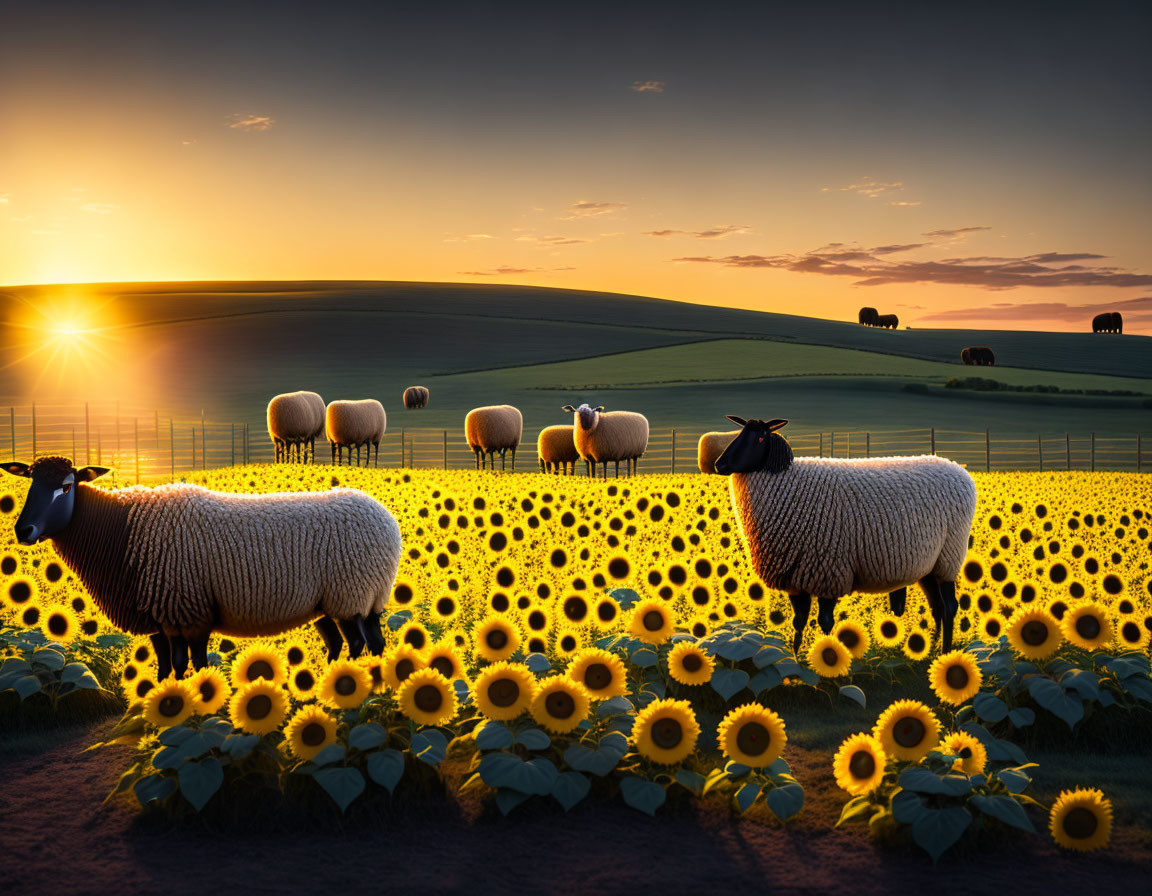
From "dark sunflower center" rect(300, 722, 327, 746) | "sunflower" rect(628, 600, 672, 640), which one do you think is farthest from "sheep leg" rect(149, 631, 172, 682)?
"sunflower" rect(628, 600, 672, 640)

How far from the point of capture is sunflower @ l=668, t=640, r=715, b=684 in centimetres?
679

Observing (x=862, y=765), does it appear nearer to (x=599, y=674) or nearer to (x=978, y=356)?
(x=599, y=674)

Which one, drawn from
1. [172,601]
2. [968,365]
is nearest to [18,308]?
[968,365]

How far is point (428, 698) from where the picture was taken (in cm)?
590

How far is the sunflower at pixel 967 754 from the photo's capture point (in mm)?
5426

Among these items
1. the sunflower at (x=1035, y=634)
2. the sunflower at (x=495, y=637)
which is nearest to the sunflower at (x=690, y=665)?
the sunflower at (x=495, y=637)

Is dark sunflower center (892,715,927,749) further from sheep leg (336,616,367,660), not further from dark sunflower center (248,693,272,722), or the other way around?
sheep leg (336,616,367,660)

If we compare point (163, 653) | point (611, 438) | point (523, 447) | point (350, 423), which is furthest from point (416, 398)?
point (163, 653)

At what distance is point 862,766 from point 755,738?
0.62 metres

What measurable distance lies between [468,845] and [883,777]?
2.48 metres

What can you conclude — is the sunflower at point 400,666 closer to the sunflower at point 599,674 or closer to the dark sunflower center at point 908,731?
the sunflower at point 599,674

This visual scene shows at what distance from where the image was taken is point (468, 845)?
213 inches

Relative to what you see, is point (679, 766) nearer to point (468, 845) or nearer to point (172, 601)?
point (468, 845)

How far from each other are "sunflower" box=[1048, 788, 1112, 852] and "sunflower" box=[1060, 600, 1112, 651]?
2282mm
